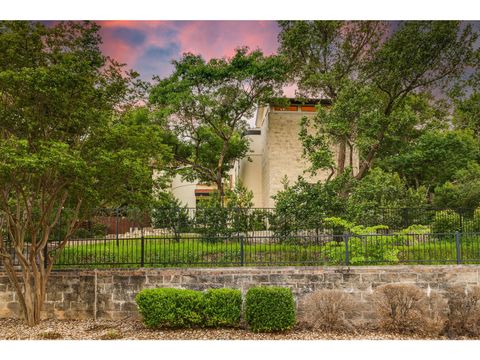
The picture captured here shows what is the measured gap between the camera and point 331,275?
372 inches

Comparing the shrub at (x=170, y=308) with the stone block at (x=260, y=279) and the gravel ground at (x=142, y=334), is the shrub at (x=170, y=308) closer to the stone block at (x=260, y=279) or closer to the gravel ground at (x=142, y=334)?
the gravel ground at (x=142, y=334)

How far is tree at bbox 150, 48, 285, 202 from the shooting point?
1641cm

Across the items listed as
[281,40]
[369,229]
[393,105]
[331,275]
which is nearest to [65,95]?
[331,275]

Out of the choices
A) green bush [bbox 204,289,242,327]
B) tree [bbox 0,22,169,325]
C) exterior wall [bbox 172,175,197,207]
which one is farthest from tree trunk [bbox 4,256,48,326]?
exterior wall [bbox 172,175,197,207]

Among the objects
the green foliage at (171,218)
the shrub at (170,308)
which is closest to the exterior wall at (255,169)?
the green foliage at (171,218)

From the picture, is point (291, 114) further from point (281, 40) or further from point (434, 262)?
point (434, 262)

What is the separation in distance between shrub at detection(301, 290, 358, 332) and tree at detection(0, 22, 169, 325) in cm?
396

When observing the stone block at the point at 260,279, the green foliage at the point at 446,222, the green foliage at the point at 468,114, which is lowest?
the stone block at the point at 260,279

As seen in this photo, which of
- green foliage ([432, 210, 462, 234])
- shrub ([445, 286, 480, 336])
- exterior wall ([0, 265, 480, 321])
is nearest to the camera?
shrub ([445, 286, 480, 336])

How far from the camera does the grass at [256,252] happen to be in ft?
33.0

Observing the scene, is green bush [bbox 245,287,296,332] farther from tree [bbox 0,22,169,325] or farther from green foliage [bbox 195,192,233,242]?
green foliage [bbox 195,192,233,242]

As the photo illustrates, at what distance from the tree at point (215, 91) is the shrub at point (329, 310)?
955 centimetres

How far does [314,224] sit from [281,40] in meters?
6.97

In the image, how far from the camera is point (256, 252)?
35.2 ft
